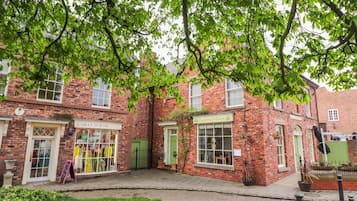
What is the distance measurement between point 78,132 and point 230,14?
9793 millimetres

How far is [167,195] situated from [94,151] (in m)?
5.59

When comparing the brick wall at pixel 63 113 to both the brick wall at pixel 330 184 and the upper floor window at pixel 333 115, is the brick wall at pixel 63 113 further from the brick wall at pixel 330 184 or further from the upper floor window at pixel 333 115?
the upper floor window at pixel 333 115

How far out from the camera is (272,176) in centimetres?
1019

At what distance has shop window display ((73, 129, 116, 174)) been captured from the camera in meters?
11.2

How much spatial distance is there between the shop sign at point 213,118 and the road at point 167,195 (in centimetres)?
415

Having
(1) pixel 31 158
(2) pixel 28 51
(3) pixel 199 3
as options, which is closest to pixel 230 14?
(3) pixel 199 3

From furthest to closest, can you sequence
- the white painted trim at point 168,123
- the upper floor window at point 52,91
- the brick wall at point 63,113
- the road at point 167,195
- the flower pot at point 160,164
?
the flower pot at point 160,164, the white painted trim at point 168,123, the upper floor window at point 52,91, the brick wall at point 63,113, the road at point 167,195

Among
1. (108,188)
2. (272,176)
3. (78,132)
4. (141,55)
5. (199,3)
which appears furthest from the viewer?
(78,132)

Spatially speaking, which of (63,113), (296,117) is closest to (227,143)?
(296,117)

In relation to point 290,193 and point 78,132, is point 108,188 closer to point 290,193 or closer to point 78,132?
point 78,132

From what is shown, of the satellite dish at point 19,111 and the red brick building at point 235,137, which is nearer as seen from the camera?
the satellite dish at point 19,111

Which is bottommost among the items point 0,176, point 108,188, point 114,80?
point 108,188

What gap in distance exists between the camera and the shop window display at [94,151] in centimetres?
1119

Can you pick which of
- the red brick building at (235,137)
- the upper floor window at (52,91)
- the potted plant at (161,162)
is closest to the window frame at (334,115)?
the red brick building at (235,137)
